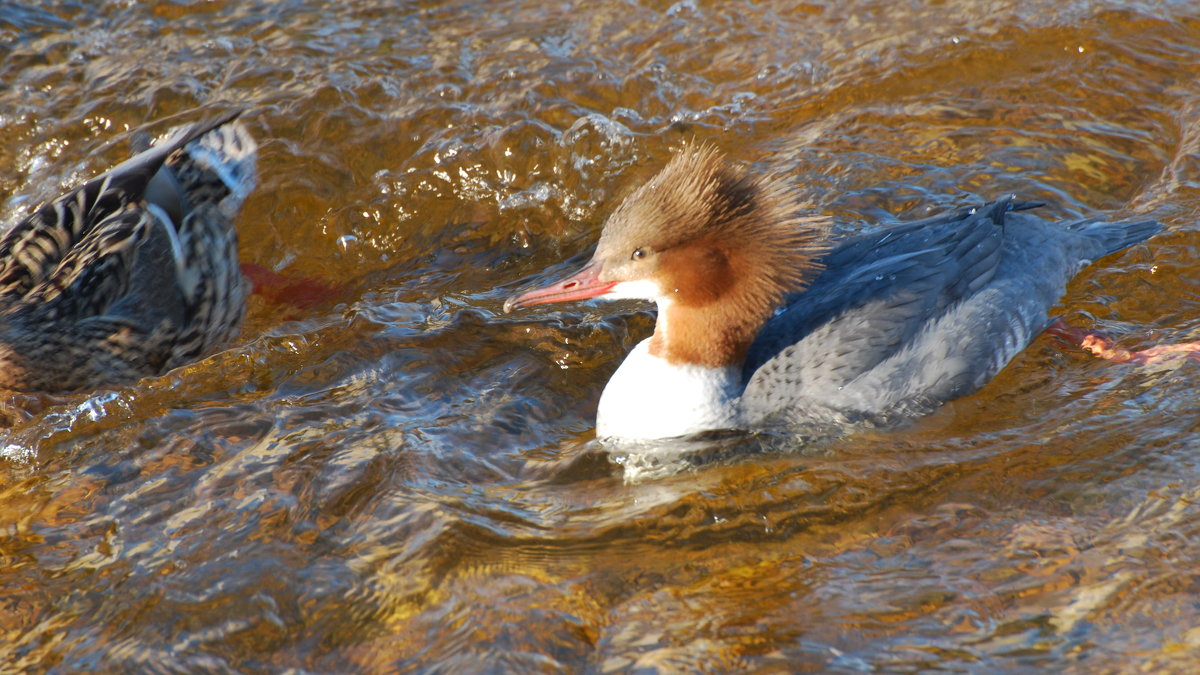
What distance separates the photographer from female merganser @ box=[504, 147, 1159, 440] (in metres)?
4.87

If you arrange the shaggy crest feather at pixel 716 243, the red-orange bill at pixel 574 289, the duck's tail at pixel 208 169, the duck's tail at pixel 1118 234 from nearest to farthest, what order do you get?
the shaggy crest feather at pixel 716 243 < the red-orange bill at pixel 574 289 < the duck's tail at pixel 1118 234 < the duck's tail at pixel 208 169

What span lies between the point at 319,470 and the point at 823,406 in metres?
2.30

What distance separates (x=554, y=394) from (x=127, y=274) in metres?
2.34

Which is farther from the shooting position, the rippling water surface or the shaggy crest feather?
the shaggy crest feather

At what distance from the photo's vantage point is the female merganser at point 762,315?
4871mm

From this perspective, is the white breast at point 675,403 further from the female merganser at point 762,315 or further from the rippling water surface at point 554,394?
the rippling water surface at point 554,394

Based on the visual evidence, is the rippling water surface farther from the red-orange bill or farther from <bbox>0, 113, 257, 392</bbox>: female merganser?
the red-orange bill

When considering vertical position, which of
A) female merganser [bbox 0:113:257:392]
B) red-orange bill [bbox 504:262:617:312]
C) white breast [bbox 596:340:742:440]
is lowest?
white breast [bbox 596:340:742:440]

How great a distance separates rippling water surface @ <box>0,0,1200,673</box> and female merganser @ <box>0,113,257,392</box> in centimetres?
18

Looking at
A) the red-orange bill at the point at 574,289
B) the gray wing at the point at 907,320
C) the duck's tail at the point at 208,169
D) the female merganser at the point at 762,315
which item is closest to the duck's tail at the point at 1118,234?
the gray wing at the point at 907,320

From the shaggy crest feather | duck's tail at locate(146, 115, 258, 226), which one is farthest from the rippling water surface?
the shaggy crest feather

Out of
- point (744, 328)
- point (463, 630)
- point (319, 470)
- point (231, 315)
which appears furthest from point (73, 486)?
point (744, 328)

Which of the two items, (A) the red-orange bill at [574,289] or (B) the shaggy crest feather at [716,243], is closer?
(B) the shaggy crest feather at [716,243]

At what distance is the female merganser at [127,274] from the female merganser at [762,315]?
2067 millimetres
